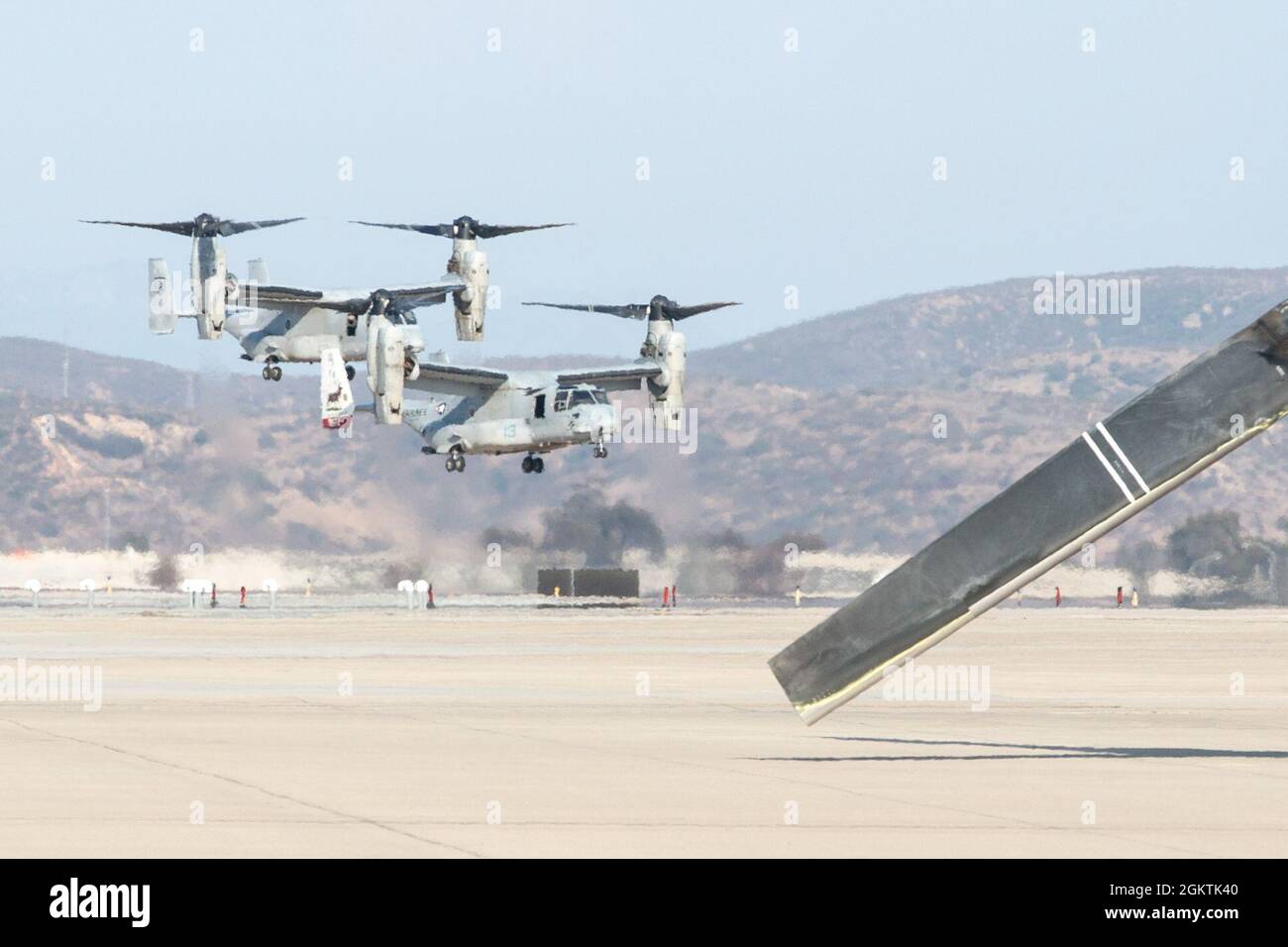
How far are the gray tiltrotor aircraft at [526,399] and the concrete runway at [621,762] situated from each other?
Result: 166 ft

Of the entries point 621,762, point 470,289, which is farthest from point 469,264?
point 621,762

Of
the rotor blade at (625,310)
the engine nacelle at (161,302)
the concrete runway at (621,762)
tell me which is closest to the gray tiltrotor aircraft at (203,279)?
the engine nacelle at (161,302)

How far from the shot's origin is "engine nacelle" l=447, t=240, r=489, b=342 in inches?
4281

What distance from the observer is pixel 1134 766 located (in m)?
27.1

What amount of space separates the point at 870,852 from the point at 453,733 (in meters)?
14.3

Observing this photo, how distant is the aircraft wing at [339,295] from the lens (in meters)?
108

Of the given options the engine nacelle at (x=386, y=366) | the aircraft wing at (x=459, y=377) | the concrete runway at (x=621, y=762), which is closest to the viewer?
the concrete runway at (x=621, y=762)

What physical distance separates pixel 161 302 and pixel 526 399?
19.2 m

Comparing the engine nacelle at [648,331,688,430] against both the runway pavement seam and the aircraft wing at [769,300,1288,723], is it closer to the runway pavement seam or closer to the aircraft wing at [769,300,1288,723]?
the runway pavement seam

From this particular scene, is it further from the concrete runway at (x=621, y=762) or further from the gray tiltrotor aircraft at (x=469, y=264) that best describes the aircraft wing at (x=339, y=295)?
the concrete runway at (x=621, y=762)

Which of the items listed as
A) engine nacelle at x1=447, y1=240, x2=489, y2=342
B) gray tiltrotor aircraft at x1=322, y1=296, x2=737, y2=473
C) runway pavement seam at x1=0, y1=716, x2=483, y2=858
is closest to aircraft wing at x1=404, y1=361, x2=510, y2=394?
gray tiltrotor aircraft at x1=322, y1=296, x2=737, y2=473
